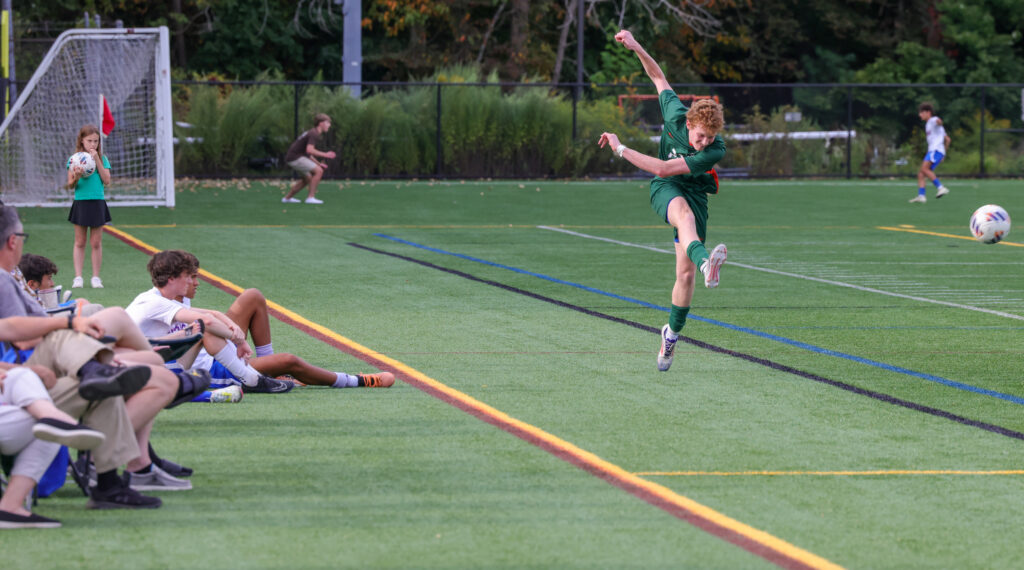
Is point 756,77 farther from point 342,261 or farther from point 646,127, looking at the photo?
point 342,261

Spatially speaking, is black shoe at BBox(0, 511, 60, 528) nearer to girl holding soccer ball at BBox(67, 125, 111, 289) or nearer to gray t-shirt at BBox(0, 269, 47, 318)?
gray t-shirt at BBox(0, 269, 47, 318)

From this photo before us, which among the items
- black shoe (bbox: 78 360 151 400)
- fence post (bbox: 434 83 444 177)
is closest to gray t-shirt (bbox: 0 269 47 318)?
black shoe (bbox: 78 360 151 400)

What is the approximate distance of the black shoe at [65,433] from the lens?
569 cm

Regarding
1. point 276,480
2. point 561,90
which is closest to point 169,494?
point 276,480

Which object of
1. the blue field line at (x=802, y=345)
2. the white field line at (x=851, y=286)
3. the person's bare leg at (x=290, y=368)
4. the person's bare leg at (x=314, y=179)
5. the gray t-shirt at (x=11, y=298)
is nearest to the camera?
the gray t-shirt at (x=11, y=298)

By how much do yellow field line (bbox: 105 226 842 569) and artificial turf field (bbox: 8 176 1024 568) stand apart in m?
0.02

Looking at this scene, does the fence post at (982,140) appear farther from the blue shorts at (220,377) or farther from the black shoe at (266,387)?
the blue shorts at (220,377)

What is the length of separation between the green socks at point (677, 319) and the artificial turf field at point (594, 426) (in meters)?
0.31

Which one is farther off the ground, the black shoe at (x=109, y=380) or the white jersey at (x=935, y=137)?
the white jersey at (x=935, y=137)

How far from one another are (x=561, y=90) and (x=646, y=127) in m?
6.46

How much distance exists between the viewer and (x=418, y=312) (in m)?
13.2

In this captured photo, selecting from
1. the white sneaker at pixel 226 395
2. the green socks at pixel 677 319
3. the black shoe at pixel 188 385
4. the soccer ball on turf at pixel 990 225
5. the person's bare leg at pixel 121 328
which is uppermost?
the soccer ball on turf at pixel 990 225

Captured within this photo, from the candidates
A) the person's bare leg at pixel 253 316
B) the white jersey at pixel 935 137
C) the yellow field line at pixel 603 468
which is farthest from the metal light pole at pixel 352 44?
the person's bare leg at pixel 253 316

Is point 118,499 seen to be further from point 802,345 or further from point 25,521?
point 802,345
